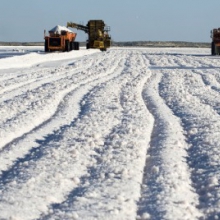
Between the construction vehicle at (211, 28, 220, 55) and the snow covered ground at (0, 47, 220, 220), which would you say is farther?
the construction vehicle at (211, 28, 220, 55)

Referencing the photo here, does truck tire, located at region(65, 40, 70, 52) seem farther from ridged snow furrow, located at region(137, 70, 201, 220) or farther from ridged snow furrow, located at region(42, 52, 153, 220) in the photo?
ridged snow furrow, located at region(137, 70, 201, 220)

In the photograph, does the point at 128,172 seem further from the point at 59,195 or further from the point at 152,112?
the point at 152,112

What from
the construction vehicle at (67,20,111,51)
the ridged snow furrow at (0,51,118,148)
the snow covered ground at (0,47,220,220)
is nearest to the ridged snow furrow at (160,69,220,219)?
the snow covered ground at (0,47,220,220)

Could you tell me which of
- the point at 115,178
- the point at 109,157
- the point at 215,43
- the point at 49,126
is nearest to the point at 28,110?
the point at 49,126

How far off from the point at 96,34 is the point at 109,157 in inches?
1666

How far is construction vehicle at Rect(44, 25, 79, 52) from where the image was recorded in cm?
4141

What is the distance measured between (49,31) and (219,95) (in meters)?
33.3

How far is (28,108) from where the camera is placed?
862 cm

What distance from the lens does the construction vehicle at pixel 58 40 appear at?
41406mm

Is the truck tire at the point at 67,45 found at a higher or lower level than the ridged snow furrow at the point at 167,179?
lower

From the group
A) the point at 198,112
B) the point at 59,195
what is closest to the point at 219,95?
the point at 198,112

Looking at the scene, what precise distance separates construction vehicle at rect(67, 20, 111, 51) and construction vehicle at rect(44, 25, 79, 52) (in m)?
3.00

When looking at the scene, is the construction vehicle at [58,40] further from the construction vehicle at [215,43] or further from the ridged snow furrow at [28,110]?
the ridged snow furrow at [28,110]

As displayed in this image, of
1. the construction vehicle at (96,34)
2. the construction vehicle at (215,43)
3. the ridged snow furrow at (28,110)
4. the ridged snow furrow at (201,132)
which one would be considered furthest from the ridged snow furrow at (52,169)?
the construction vehicle at (96,34)
